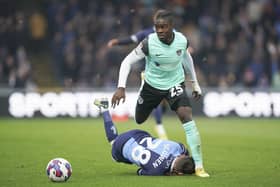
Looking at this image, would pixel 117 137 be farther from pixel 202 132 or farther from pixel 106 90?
pixel 106 90

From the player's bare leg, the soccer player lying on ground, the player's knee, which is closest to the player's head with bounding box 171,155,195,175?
the soccer player lying on ground

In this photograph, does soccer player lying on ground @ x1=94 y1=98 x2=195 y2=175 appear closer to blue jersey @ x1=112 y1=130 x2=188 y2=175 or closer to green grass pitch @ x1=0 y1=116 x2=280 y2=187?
blue jersey @ x1=112 y1=130 x2=188 y2=175

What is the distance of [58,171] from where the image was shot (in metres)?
10.4

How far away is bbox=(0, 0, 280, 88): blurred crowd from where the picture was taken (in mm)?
26203

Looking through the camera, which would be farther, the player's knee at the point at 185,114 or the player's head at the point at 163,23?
the player's knee at the point at 185,114

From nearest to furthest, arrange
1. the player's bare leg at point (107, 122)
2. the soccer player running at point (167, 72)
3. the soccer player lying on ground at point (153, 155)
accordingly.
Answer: the soccer player lying on ground at point (153, 155) < the soccer player running at point (167, 72) < the player's bare leg at point (107, 122)

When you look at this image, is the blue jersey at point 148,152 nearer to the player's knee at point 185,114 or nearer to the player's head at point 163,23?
the player's knee at point 185,114

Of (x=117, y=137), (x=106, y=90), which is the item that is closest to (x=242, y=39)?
(x=106, y=90)

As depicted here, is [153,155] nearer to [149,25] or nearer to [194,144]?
[194,144]

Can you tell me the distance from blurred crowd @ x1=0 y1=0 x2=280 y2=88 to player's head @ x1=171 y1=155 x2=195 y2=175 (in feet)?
46.9

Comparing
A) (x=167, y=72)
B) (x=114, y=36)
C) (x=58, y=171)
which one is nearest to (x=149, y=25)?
(x=114, y=36)

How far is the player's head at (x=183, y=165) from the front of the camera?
36.2ft

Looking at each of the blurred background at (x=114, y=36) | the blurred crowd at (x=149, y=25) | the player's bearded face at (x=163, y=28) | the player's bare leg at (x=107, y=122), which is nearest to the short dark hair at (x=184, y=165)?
the player's bare leg at (x=107, y=122)

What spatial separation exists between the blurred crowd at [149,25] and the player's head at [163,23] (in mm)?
14117
